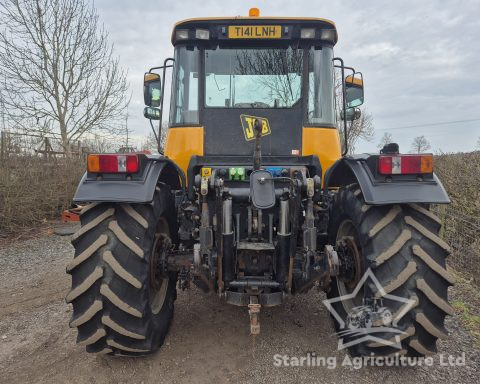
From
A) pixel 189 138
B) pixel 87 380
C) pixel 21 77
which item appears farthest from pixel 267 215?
pixel 21 77

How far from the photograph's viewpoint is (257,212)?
8.79ft

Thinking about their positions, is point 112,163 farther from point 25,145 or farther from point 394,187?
→ point 25,145

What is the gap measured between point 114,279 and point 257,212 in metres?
1.10

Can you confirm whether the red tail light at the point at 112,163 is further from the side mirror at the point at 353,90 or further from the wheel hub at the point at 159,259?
the side mirror at the point at 353,90

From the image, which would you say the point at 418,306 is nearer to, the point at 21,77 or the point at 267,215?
the point at 267,215

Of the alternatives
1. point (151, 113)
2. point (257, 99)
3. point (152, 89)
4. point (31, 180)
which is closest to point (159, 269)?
point (257, 99)

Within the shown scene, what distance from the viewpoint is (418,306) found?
2.33 m

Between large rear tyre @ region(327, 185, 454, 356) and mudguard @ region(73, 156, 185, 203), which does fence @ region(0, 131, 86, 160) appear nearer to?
mudguard @ region(73, 156, 185, 203)

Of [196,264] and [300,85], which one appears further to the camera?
[300,85]

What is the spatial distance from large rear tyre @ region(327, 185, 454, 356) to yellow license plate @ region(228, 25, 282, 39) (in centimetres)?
173

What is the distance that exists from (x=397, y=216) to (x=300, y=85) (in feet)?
5.11

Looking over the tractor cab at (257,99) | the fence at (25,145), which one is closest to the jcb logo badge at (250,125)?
the tractor cab at (257,99)

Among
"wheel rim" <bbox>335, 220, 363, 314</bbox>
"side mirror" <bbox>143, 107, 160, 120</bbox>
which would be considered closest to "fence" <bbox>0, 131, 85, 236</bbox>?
"side mirror" <bbox>143, 107, 160, 120</bbox>

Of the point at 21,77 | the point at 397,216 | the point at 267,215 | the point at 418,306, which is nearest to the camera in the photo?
the point at 418,306
